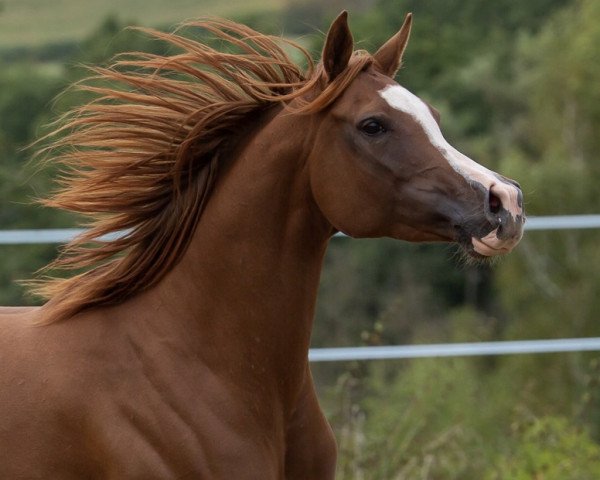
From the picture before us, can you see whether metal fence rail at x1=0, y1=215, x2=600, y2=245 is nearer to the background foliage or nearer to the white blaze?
the background foliage

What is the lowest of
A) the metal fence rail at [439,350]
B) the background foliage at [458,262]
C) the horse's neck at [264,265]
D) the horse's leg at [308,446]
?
the background foliage at [458,262]

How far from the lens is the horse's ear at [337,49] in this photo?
3395mm

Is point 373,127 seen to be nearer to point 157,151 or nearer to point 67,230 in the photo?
point 157,151

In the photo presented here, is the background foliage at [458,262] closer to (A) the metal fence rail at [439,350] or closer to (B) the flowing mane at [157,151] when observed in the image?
(A) the metal fence rail at [439,350]

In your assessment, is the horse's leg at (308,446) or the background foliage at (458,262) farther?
the background foliage at (458,262)

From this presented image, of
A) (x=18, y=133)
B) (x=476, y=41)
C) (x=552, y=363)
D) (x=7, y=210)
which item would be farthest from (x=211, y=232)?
(x=476, y=41)

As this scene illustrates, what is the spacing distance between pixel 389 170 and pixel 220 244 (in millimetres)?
477

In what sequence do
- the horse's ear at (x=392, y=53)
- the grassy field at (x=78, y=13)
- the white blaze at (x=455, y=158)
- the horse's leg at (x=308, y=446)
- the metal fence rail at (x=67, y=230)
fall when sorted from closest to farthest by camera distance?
the white blaze at (x=455, y=158), the horse's leg at (x=308, y=446), the horse's ear at (x=392, y=53), the metal fence rail at (x=67, y=230), the grassy field at (x=78, y=13)

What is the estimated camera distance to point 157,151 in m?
3.60

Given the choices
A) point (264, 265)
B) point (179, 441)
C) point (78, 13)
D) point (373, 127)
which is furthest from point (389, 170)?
A: point (78, 13)

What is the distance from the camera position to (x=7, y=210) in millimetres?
14352

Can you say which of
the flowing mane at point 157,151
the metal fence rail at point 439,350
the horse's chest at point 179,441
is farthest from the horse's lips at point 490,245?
the metal fence rail at point 439,350

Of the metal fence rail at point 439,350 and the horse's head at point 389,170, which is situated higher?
the horse's head at point 389,170

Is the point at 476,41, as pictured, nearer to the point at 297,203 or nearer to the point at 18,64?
the point at 18,64
